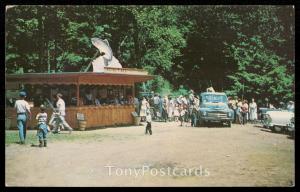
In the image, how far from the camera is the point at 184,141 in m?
14.5

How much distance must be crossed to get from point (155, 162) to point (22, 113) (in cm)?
426

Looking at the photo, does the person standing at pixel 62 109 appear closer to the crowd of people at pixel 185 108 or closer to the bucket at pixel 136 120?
the bucket at pixel 136 120

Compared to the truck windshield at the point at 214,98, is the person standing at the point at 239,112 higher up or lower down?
lower down

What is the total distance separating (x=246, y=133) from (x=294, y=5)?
→ 15.9ft

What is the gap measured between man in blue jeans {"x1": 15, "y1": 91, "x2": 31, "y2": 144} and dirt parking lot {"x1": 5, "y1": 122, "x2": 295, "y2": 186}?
451 mm

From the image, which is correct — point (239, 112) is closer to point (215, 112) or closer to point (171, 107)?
point (215, 112)

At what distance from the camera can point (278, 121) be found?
16.6m

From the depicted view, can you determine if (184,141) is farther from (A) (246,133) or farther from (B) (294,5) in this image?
(B) (294,5)

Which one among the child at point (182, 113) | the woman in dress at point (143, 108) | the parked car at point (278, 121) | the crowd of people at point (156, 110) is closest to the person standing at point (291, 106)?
the crowd of people at point (156, 110)

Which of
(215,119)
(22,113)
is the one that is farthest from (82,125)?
(215,119)

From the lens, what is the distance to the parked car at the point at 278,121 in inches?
631

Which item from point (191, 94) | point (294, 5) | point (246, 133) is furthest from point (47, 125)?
point (294, 5)

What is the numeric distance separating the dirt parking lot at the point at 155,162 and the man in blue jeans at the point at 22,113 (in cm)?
45

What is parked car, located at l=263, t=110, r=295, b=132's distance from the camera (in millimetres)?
16036
